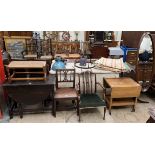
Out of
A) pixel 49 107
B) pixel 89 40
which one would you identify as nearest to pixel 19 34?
pixel 89 40

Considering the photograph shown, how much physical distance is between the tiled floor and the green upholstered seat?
301 millimetres

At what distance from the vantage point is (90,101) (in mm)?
2891

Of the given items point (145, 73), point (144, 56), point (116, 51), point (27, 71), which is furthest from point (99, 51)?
point (27, 71)

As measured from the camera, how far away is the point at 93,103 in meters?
2.83

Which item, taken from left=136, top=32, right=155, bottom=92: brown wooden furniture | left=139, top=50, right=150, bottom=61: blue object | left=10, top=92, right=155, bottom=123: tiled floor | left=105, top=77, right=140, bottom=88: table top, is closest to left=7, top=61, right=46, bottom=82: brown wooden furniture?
left=10, top=92, right=155, bottom=123: tiled floor

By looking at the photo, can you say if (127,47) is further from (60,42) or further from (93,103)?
(93,103)

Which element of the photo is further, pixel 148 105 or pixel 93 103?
pixel 148 105

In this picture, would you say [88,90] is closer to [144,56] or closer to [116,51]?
[144,56]

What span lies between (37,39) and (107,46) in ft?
7.58

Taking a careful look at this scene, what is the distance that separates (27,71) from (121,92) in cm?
165

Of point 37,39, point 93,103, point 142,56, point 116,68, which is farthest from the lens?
point 37,39

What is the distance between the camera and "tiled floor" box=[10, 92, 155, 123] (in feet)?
9.51

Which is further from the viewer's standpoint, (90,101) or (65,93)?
(65,93)
